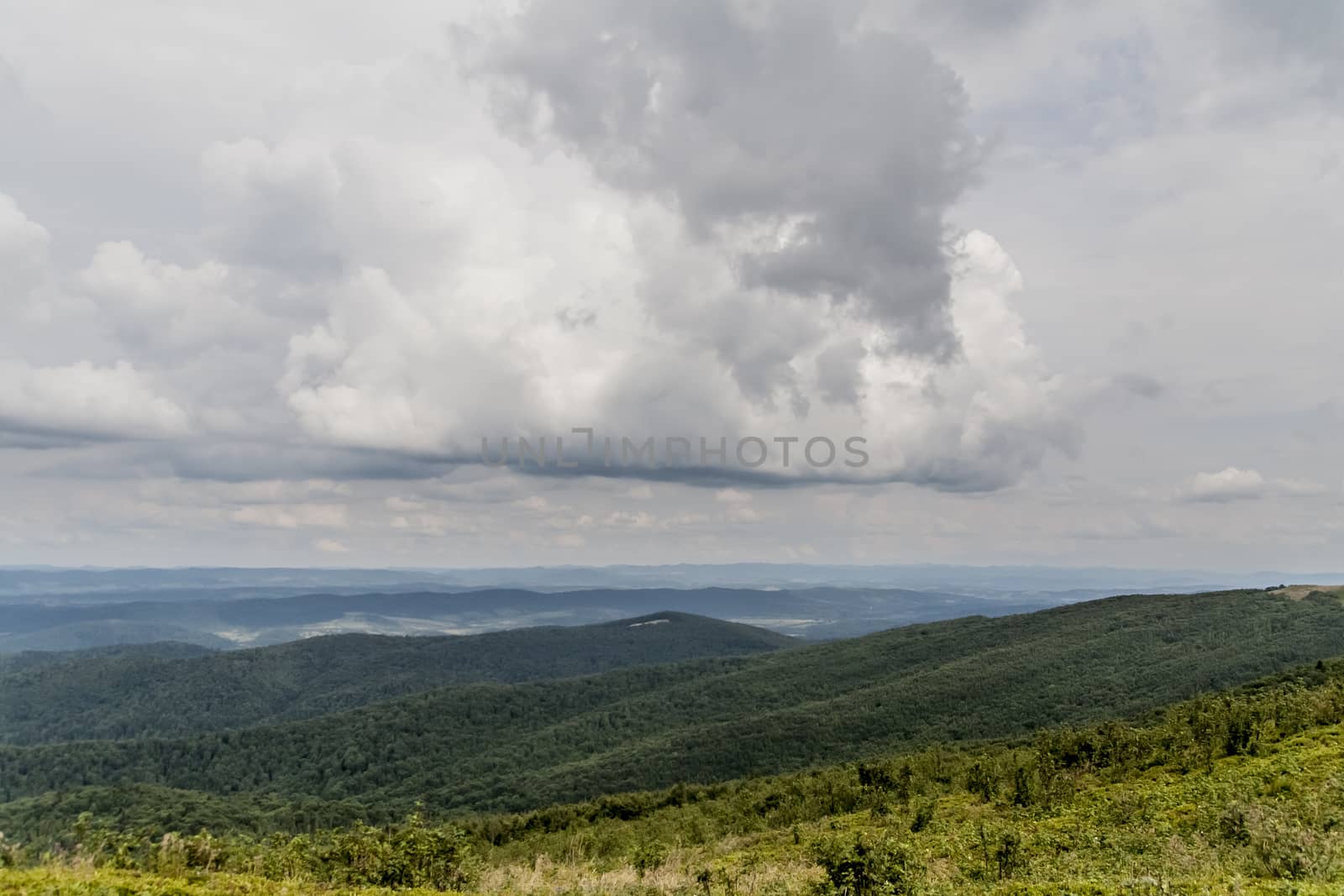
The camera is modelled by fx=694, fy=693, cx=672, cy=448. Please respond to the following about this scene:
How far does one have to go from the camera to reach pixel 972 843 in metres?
20.6

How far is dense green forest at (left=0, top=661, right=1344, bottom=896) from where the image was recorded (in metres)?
12.7

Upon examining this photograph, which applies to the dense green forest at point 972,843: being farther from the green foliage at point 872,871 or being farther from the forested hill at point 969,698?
the forested hill at point 969,698

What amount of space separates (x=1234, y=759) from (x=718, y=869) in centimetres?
1964

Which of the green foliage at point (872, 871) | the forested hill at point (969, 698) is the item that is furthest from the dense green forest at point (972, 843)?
the forested hill at point (969, 698)

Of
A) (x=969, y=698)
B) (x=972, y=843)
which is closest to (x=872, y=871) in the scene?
(x=972, y=843)

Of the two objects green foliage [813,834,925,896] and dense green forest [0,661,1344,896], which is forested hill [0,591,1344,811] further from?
green foliage [813,834,925,896]

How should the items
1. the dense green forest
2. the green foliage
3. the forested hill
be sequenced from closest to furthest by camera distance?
the dense green forest → the green foliage → the forested hill

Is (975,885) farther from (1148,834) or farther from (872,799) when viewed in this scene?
(872,799)

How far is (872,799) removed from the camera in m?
36.9

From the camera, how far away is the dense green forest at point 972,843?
12664 millimetres

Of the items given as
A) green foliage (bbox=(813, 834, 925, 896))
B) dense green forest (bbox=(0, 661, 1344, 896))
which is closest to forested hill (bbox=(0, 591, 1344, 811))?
dense green forest (bbox=(0, 661, 1344, 896))

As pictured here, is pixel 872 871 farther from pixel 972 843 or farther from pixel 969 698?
pixel 969 698

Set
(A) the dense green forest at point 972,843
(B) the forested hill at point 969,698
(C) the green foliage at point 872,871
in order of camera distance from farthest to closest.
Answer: (B) the forested hill at point 969,698, (C) the green foliage at point 872,871, (A) the dense green forest at point 972,843

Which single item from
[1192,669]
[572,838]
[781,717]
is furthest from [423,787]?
[1192,669]
